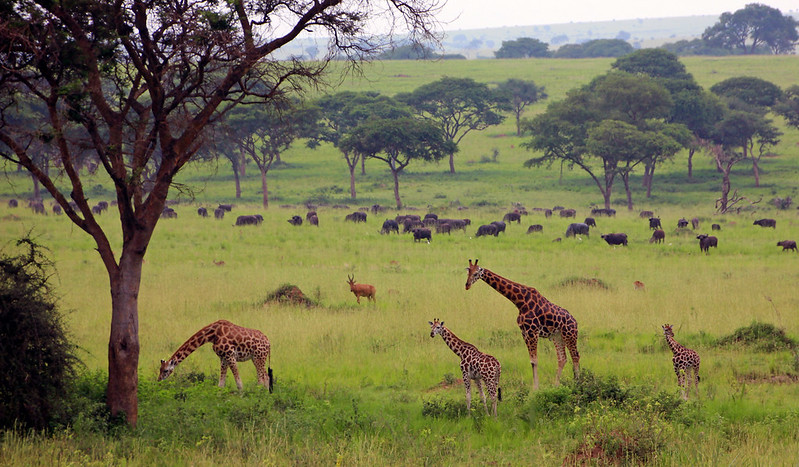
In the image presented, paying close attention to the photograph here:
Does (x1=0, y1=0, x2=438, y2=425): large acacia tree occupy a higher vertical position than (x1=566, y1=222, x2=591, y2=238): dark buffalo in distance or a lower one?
higher

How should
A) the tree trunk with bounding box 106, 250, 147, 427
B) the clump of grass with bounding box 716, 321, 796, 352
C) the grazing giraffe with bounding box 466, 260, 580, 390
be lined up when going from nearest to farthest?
the tree trunk with bounding box 106, 250, 147, 427
the grazing giraffe with bounding box 466, 260, 580, 390
the clump of grass with bounding box 716, 321, 796, 352

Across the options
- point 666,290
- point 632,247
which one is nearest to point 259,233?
point 632,247

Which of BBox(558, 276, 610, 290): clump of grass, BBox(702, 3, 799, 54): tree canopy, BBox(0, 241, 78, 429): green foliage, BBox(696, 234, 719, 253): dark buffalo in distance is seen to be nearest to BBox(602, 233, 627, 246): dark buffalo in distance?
BBox(696, 234, 719, 253): dark buffalo in distance

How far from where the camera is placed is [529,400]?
9.84 m

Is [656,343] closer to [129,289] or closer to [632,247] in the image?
[129,289]

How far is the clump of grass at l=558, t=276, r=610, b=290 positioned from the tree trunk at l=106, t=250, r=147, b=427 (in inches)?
529

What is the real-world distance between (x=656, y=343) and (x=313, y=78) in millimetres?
8088

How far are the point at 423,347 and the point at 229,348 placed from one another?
13.9 ft

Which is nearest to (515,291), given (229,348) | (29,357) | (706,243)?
(229,348)

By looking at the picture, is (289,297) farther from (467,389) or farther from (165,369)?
(467,389)

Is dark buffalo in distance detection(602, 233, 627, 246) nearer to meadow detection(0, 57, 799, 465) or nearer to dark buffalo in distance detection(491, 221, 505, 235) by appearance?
meadow detection(0, 57, 799, 465)

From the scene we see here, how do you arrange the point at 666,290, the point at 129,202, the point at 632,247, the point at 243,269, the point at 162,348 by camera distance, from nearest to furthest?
the point at 129,202 < the point at 162,348 < the point at 666,290 < the point at 243,269 < the point at 632,247

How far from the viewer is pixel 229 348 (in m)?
10.6

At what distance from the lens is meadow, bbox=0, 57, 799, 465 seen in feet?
→ 26.7
